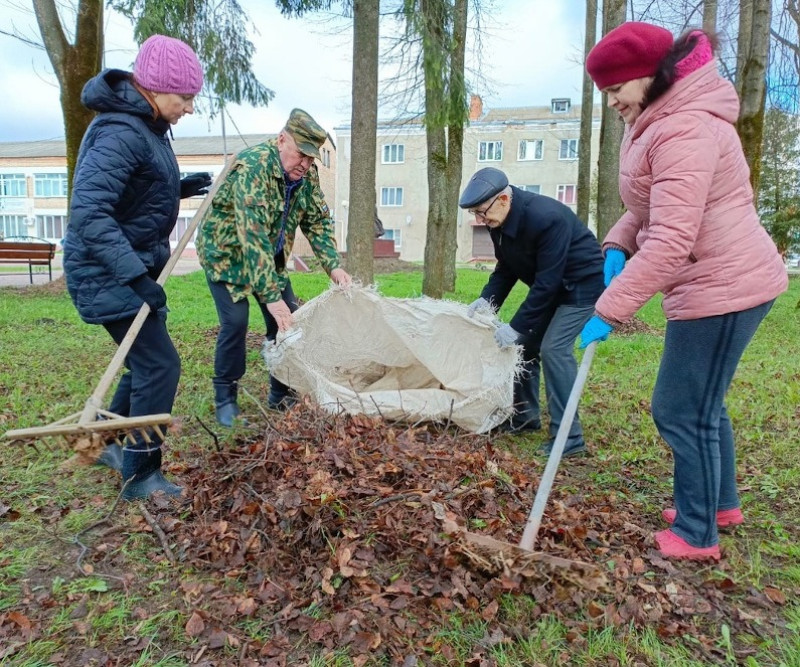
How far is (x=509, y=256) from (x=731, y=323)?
1516 millimetres

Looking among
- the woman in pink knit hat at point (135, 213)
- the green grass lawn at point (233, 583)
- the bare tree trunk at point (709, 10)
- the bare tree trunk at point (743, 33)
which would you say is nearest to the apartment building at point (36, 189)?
the bare tree trunk at point (709, 10)

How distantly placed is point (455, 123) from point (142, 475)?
5.97 m

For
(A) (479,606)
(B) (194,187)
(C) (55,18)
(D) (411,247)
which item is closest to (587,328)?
(A) (479,606)

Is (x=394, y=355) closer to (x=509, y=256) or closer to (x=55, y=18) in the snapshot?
(x=509, y=256)

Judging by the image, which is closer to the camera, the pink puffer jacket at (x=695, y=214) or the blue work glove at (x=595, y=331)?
the pink puffer jacket at (x=695, y=214)

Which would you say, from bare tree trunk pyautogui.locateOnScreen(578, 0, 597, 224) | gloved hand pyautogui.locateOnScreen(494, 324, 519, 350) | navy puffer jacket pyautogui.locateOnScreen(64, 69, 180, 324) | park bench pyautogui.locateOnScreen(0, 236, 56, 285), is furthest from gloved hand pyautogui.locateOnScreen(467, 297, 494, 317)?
park bench pyautogui.locateOnScreen(0, 236, 56, 285)

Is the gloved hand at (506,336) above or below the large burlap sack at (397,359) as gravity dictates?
above

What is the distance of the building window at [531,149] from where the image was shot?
35344 mm

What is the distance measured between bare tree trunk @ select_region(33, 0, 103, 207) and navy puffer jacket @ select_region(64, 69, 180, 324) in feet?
25.7

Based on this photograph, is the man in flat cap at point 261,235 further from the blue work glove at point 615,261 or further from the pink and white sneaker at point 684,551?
the pink and white sneaker at point 684,551

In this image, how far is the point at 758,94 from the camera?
802cm

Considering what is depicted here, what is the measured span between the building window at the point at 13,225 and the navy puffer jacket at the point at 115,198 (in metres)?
41.9

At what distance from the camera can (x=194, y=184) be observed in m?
3.18

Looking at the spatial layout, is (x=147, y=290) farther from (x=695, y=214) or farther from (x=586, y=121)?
(x=586, y=121)
